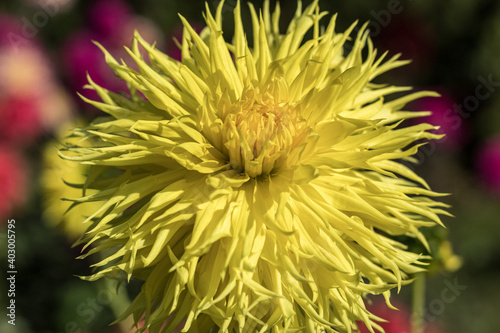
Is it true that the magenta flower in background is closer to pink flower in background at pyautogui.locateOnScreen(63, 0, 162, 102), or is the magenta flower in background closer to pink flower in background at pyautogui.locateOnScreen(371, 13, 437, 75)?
pink flower in background at pyautogui.locateOnScreen(371, 13, 437, 75)

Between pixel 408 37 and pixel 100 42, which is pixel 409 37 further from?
pixel 100 42

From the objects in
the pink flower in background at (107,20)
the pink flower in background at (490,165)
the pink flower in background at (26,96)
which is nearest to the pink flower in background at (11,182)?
the pink flower in background at (26,96)

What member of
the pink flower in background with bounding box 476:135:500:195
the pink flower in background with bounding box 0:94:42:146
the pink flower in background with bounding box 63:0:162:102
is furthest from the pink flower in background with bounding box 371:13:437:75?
the pink flower in background with bounding box 0:94:42:146

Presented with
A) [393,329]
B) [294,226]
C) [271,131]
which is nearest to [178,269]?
[294,226]

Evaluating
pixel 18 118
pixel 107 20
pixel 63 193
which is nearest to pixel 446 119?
pixel 107 20

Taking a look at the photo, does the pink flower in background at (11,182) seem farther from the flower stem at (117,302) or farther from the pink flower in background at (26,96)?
the flower stem at (117,302)

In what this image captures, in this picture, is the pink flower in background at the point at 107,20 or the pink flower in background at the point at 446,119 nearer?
the pink flower in background at the point at 107,20
